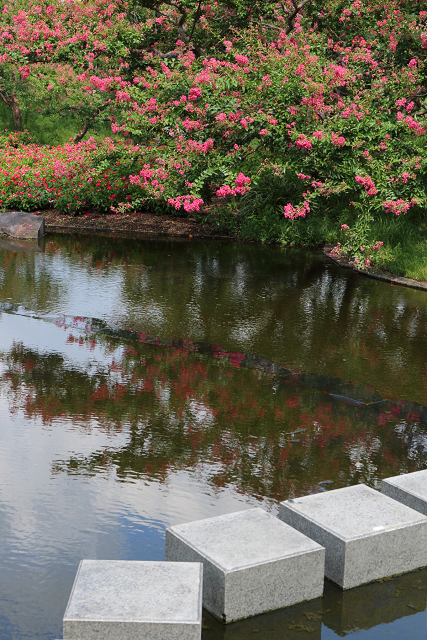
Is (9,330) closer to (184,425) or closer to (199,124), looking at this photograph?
(184,425)

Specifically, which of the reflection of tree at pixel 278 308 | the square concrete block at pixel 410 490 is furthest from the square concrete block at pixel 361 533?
the reflection of tree at pixel 278 308

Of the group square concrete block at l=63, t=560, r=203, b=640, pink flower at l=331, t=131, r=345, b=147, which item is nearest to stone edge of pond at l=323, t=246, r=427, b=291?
pink flower at l=331, t=131, r=345, b=147

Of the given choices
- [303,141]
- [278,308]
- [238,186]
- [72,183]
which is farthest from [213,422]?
[72,183]

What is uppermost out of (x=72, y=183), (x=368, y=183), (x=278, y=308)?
(x=368, y=183)

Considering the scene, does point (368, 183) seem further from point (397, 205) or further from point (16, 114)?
point (16, 114)

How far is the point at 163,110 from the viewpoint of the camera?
1297cm

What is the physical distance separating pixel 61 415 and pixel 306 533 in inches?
103

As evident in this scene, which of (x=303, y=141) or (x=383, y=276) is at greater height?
(x=303, y=141)

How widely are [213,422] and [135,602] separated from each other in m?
2.72

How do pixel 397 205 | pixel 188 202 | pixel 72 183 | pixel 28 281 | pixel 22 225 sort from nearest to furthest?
pixel 28 281 < pixel 397 205 < pixel 188 202 < pixel 22 225 < pixel 72 183

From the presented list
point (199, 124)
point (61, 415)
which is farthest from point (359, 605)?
point (199, 124)

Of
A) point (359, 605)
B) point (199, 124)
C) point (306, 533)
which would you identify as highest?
point (199, 124)

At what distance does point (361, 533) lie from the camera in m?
3.30

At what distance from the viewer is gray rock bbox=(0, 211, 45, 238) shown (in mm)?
14305
